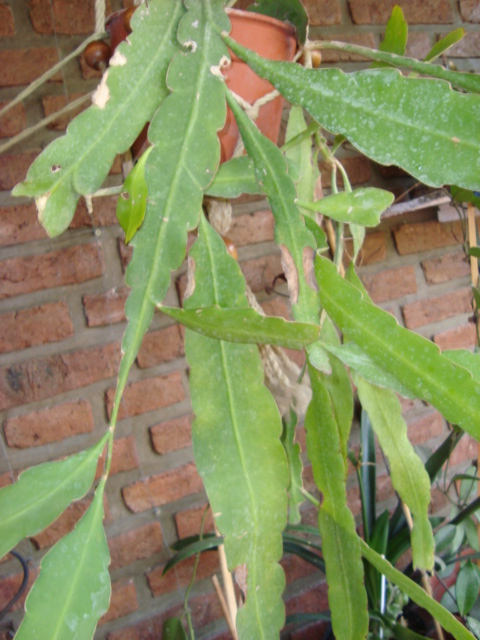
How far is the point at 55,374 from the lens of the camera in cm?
87

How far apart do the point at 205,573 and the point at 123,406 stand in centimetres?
33

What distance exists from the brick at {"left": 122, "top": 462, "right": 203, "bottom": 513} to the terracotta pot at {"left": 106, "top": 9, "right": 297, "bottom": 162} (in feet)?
1.92

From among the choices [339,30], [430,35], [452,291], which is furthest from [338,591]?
[430,35]

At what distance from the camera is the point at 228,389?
442mm

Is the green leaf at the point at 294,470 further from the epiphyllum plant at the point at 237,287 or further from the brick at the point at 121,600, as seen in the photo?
the brick at the point at 121,600

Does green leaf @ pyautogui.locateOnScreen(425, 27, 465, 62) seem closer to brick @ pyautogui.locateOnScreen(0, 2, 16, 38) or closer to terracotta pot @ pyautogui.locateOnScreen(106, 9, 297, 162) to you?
terracotta pot @ pyautogui.locateOnScreen(106, 9, 297, 162)

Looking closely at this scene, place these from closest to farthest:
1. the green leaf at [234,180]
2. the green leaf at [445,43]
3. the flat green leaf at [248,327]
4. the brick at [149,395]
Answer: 1. the flat green leaf at [248,327]
2. the green leaf at [234,180]
3. the green leaf at [445,43]
4. the brick at [149,395]

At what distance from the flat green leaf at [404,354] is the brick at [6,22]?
0.68 metres

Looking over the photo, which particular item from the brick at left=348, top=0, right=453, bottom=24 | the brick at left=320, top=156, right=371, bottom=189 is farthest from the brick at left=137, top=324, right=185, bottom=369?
the brick at left=348, top=0, right=453, bottom=24

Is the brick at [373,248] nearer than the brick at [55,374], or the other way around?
the brick at [55,374]

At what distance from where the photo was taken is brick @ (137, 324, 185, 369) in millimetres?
923

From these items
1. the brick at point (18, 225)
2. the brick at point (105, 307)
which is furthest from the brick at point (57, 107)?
the brick at point (105, 307)

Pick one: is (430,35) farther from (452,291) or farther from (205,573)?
(205,573)

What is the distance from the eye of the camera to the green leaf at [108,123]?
39 centimetres
